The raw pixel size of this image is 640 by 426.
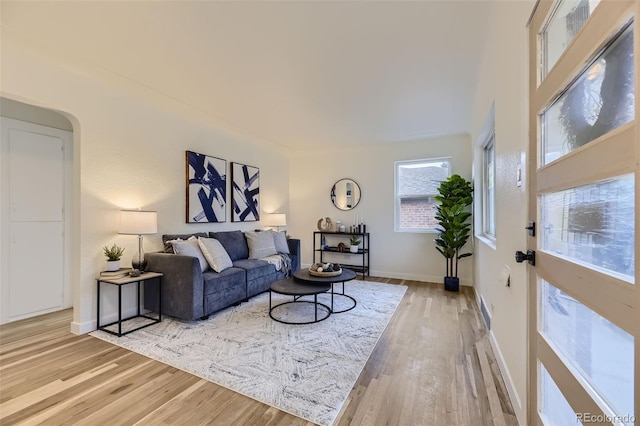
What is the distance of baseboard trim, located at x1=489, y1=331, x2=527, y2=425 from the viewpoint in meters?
1.51

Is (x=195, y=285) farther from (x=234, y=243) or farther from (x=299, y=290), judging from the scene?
(x=234, y=243)

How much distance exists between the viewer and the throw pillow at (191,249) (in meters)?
3.17

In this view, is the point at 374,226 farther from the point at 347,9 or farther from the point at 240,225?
the point at 347,9

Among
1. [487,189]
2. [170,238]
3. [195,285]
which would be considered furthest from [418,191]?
[170,238]

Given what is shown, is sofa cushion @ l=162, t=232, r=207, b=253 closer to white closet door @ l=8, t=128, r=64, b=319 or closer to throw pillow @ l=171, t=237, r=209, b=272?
throw pillow @ l=171, t=237, r=209, b=272

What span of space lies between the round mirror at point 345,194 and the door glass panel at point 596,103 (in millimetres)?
4282

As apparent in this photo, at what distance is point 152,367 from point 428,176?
4657 mm

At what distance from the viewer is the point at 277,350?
7.72 feet

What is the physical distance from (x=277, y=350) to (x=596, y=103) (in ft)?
7.99

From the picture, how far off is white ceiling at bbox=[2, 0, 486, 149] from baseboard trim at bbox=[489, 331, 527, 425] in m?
2.41

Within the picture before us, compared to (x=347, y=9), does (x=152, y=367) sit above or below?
below

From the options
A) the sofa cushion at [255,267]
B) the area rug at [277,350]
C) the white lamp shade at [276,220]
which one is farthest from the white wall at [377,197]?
the sofa cushion at [255,267]

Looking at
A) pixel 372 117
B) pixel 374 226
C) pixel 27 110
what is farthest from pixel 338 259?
pixel 27 110

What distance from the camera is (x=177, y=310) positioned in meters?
2.95
